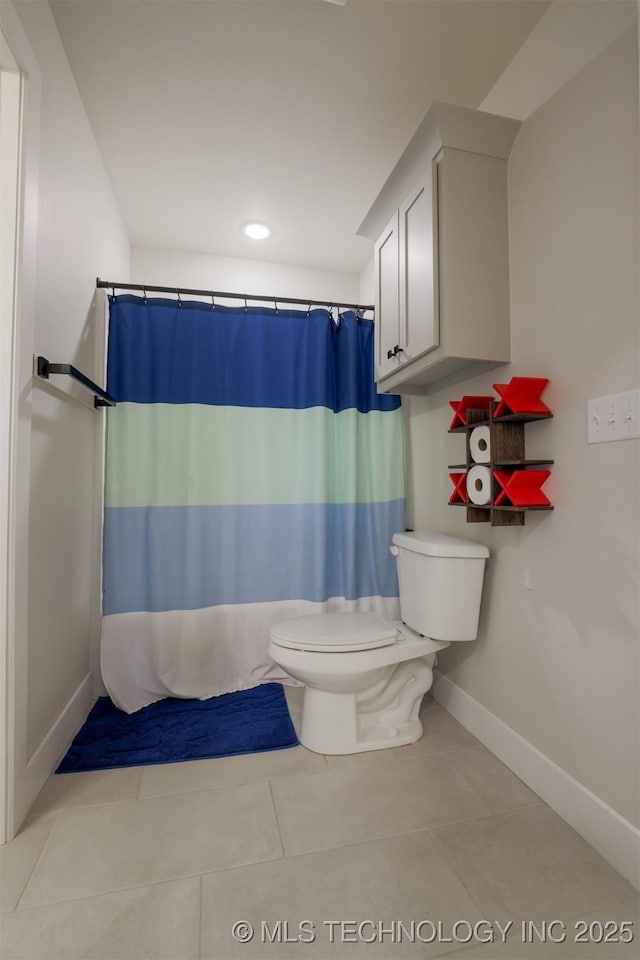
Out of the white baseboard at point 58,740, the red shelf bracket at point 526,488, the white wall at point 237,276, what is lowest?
the white baseboard at point 58,740

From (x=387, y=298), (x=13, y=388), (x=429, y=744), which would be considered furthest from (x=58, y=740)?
(x=387, y=298)

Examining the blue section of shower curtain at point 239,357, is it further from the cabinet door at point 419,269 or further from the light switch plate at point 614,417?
the light switch plate at point 614,417

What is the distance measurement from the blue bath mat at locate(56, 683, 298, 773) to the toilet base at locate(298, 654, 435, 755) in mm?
145

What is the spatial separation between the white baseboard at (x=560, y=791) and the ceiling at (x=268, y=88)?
233cm

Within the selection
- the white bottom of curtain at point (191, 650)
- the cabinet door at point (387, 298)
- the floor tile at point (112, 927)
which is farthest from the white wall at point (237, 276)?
the floor tile at point (112, 927)

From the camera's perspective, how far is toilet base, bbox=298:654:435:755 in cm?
163

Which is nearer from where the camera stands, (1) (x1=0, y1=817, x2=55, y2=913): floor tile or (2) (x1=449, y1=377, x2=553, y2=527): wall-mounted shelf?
(1) (x1=0, y1=817, x2=55, y2=913): floor tile

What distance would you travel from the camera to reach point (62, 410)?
5.33 feet

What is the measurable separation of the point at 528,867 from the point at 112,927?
1007 millimetres

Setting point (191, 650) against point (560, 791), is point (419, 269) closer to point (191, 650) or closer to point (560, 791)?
point (560, 791)

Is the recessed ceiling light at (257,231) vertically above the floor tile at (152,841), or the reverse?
the recessed ceiling light at (257,231)

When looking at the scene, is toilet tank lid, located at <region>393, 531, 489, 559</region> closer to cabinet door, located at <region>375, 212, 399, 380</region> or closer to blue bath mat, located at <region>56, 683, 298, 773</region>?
cabinet door, located at <region>375, 212, 399, 380</region>

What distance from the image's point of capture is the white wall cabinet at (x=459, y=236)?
4.76 feet

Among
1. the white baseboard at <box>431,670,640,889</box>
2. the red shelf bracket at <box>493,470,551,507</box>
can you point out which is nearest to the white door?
the red shelf bracket at <box>493,470,551,507</box>
